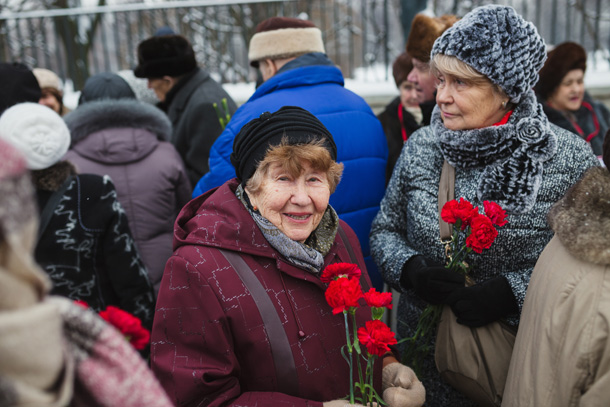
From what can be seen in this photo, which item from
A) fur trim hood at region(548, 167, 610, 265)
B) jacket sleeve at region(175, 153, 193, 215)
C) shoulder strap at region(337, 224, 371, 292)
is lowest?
jacket sleeve at region(175, 153, 193, 215)

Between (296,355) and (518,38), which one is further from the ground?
(518,38)

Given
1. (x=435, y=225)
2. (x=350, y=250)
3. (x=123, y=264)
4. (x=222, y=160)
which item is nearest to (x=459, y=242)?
(x=435, y=225)

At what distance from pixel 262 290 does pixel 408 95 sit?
234 centimetres

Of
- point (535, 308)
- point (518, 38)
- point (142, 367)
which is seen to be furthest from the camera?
point (518, 38)

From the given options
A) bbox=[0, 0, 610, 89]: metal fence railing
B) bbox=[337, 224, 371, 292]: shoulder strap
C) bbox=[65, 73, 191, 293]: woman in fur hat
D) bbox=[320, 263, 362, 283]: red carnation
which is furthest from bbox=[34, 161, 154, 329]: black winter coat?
bbox=[0, 0, 610, 89]: metal fence railing

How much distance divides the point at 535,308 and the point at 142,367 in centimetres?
124

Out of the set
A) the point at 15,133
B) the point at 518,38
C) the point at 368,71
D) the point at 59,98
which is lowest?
the point at 368,71

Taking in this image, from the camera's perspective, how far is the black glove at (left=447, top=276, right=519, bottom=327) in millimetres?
2045

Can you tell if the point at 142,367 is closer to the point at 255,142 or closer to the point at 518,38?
the point at 255,142

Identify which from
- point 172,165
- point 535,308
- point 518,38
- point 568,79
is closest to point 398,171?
point 518,38

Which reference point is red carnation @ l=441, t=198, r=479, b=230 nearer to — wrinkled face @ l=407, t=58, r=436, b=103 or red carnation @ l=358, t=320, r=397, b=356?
red carnation @ l=358, t=320, r=397, b=356

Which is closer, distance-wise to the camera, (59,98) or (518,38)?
(518,38)

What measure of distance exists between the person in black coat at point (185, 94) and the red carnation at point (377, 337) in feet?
7.90

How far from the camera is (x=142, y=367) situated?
0.85 m
